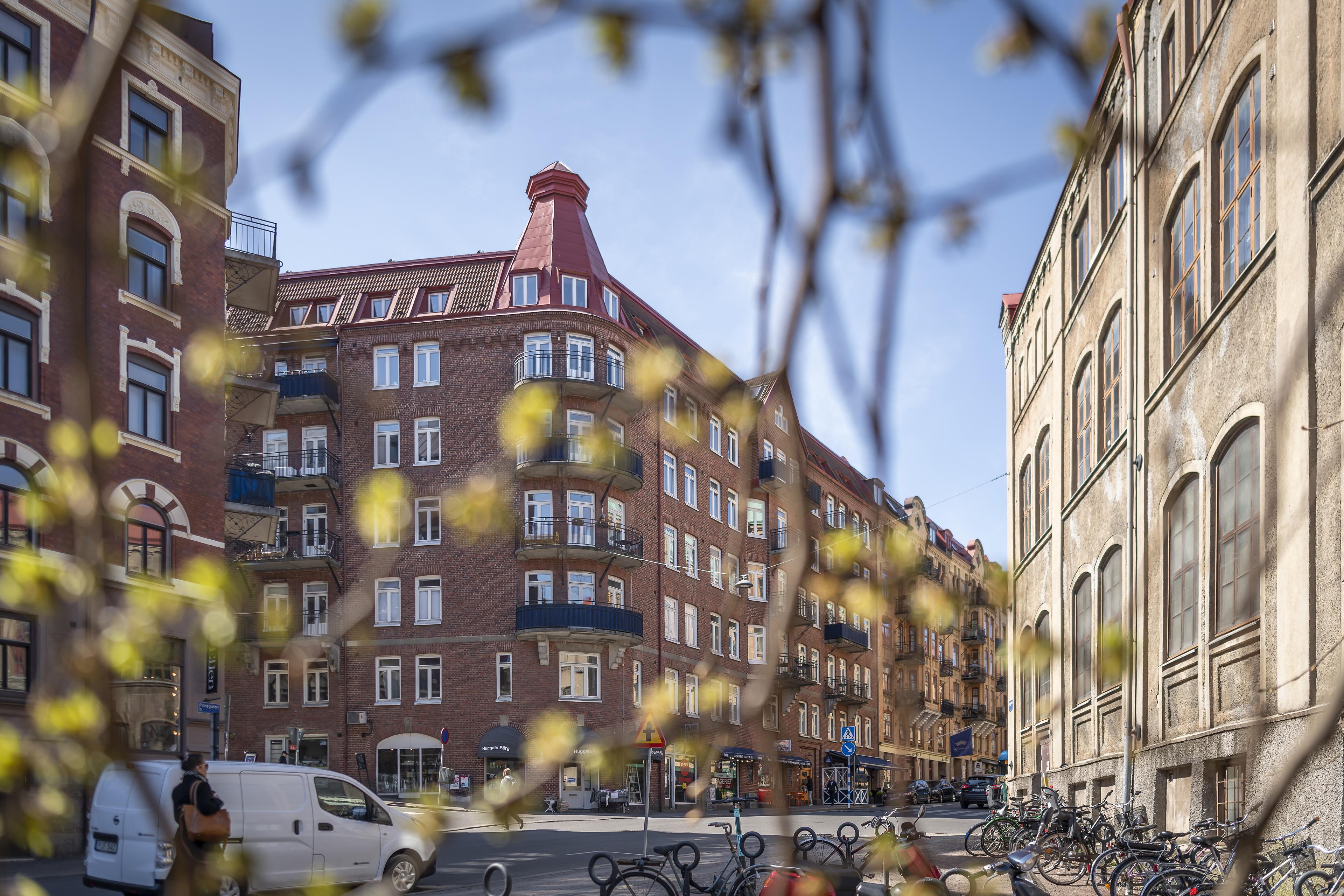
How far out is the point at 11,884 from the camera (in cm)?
253

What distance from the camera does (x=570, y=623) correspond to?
40.6 metres

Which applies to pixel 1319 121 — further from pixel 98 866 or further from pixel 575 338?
pixel 575 338

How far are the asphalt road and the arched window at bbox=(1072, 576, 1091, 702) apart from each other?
3.73m

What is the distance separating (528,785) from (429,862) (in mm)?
14003

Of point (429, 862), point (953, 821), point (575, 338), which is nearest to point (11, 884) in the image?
point (429, 862)

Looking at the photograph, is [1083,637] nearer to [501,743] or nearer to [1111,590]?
[1111,590]

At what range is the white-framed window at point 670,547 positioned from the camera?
46750mm

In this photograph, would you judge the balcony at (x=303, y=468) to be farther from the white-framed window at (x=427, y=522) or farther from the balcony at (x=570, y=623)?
the balcony at (x=570, y=623)

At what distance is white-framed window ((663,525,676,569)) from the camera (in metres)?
46.8

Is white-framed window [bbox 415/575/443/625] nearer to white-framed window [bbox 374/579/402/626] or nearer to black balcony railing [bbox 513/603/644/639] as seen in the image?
white-framed window [bbox 374/579/402/626]

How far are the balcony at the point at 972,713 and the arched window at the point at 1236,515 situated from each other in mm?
71744

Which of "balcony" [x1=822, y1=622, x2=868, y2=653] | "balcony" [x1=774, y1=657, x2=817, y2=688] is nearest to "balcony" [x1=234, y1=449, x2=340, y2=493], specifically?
"balcony" [x1=774, y1=657, x2=817, y2=688]

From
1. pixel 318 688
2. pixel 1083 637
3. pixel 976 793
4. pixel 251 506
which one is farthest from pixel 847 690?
pixel 251 506

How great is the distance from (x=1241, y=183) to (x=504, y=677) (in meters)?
30.3
